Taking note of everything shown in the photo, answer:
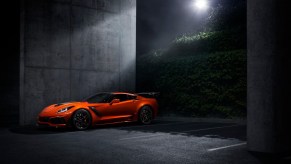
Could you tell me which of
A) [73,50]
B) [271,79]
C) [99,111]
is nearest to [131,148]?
[271,79]

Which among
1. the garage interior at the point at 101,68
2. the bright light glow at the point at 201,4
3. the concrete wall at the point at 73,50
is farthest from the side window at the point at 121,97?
the bright light glow at the point at 201,4

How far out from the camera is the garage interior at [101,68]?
241 inches

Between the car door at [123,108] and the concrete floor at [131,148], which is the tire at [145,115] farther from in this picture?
the concrete floor at [131,148]

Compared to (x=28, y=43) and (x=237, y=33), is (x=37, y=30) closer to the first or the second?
(x=28, y=43)

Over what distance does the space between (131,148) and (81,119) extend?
3.96 meters

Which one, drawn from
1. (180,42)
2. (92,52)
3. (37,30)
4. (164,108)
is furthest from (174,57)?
(37,30)

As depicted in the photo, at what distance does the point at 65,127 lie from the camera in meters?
10.5

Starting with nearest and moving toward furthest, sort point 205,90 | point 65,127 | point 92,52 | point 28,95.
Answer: point 65,127, point 28,95, point 205,90, point 92,52

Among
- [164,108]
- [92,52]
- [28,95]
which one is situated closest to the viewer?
[28,95]

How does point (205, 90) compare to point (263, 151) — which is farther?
point (205, 90)

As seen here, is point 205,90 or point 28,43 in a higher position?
point 28,43

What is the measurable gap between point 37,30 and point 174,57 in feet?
21.1

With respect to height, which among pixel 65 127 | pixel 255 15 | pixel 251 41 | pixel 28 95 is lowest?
pixel 65 127

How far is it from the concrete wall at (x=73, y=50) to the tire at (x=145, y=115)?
3186mm
